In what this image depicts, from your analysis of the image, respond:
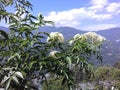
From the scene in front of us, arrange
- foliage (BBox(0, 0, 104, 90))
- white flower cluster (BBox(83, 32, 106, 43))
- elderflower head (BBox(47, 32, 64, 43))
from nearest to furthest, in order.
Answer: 1. foliage (BBox(0, 0, 104, 90))
2. elderflower head (BBox(47, 32, 64, 43))
3. white flower cluster (BBox(83, 32, 106, 43))

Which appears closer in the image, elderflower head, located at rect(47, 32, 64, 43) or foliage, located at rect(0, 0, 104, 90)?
foliage, located at rect(0, 0, 104, 90)

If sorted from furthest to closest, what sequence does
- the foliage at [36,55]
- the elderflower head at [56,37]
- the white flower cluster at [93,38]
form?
the white flower cluster at [93,38] < the elderflower head at [56,37] < the foliage at [36,55]

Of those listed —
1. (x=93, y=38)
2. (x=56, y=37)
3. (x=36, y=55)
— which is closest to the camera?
(x=36, y=55)

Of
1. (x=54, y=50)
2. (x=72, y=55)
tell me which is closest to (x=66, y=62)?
(x=72, y=55)

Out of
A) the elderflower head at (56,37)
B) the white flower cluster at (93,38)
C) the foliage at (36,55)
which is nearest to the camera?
the foliage at (36,55)

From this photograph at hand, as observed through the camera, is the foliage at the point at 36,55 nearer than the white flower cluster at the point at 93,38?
Yes

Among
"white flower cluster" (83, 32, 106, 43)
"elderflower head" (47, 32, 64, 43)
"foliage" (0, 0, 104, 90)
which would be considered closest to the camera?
"foliage" (0, 0, 104, 90)

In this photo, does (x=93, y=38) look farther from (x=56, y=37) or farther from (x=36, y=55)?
(x=36, y=55)

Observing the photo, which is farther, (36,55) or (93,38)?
(93,38)

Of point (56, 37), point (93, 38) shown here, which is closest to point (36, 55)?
point (56, 37)

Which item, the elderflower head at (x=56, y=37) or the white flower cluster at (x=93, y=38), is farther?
the white flower cluster at (x=93, y=38)

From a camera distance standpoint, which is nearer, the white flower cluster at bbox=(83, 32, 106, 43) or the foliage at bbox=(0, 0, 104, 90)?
the foliage at bbox=(0, 0, 104, 90)

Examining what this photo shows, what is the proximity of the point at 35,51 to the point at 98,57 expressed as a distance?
0.55 m

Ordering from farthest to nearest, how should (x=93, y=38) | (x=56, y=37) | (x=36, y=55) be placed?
1. (x=93, y=38)
2. (x=56, y=37)
3. (x=36, y=55)
